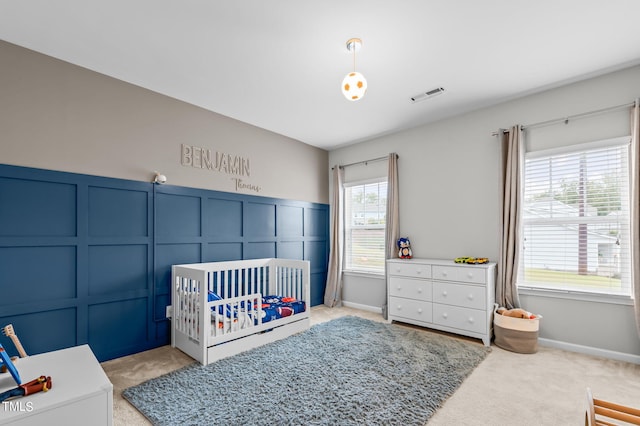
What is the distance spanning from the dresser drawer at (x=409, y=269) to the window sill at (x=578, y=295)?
0.91 meters

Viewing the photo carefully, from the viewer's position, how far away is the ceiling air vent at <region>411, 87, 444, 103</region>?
9.94 feet

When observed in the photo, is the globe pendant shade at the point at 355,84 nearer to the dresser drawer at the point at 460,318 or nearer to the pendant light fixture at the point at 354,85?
the pendant light fixture at the point at 354,85

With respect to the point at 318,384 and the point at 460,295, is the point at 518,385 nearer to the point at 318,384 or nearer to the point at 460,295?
the point at 460,295

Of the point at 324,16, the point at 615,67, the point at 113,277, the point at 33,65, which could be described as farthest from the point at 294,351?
the point at 615,67

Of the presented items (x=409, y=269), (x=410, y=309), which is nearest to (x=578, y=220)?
(x=409, y=269)

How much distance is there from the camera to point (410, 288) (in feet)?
11.7

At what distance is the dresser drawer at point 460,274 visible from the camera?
3057mm

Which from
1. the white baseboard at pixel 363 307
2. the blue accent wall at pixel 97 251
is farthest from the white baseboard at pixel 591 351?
the blue accent wall at pixel 97 251

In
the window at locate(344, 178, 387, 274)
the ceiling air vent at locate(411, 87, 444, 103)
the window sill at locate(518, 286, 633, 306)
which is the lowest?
the window sill at locate(518, 286, 633, 306)

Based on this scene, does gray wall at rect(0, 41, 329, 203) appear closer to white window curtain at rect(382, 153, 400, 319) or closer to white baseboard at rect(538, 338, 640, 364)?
white window curtain at rect(382, 153, 400, 319)

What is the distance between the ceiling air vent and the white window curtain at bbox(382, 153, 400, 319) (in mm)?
995

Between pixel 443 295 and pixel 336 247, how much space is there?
183cm

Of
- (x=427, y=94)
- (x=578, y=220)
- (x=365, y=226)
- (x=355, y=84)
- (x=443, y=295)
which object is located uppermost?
(x=427, y=94)

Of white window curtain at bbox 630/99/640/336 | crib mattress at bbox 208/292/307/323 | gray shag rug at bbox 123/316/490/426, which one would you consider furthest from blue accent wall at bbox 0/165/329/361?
white window curtain at bbox 630/99/640/336
